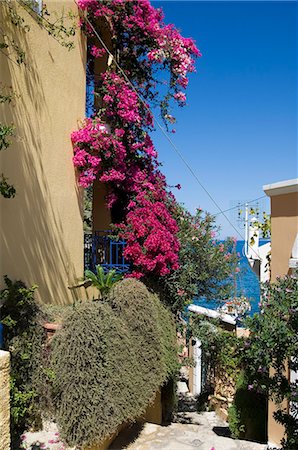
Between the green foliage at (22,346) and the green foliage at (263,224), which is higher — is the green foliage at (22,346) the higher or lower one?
the lower one

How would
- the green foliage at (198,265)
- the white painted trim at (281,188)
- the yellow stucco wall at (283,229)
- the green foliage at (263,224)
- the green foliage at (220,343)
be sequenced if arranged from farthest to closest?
1. the green foliage at (263,224)
2. the green foliage at (220,343)
3. the green foliage at (198,265)
4. the yellow stucco wall at (283,229)
5. the white painted trim at (281,188)

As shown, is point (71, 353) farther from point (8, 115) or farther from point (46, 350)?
point (8, 115)

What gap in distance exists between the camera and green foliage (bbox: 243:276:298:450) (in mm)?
4332

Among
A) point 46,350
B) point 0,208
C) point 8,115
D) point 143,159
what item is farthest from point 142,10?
point 46,350

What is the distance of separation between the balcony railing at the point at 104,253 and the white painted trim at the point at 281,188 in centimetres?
313

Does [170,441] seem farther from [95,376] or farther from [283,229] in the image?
[283,229]

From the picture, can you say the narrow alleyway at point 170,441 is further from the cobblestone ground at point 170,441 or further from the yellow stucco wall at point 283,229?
the yellow stucco wall at point 283,229

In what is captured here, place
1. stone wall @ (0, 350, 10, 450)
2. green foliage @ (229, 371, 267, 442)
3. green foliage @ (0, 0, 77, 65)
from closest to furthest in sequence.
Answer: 1. stone wall @ (0, 350, 10, 450)
2. green foliage @ (0, 0, 77, 65)
3. green foliage @ (229, 371, 267, 442)

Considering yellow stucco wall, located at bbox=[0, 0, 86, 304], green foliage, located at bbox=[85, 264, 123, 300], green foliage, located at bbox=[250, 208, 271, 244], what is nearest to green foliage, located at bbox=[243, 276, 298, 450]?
green foliage, located at bbox=[85, 264, 123, 300]

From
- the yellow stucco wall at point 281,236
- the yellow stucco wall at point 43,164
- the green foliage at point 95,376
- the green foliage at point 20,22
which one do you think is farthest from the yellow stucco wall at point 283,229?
the green foliage at point 20,22

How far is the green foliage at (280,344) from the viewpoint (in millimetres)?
4332

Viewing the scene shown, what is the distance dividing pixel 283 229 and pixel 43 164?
3994 mm

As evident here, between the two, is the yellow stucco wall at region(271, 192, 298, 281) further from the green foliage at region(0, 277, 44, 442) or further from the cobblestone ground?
the green foliage at region(0, 277, 44, 442)

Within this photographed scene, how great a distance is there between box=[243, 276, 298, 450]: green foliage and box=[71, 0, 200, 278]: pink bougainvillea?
8.97ft
